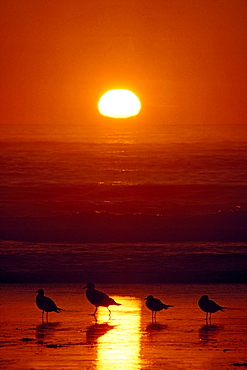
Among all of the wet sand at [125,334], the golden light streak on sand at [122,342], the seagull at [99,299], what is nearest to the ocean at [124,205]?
the wet sand at [125,334]

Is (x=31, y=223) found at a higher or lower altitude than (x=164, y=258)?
higher

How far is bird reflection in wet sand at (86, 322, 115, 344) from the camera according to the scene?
9547 mm

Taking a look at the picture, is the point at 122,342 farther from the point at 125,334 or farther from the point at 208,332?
the point at 208,332

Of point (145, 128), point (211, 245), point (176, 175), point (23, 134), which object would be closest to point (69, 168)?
point (176, 175)

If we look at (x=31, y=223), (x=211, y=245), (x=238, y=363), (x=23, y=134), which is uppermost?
(x=23, y=134)

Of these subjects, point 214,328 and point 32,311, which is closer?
point 214,328

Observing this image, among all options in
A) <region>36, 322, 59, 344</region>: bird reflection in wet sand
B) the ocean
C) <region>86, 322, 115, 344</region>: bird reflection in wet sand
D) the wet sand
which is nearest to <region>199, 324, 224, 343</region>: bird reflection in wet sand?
the wet sand

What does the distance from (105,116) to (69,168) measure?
48293mm

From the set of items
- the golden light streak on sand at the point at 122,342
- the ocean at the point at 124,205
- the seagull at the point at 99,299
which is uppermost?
the ocean at the point at 124,205

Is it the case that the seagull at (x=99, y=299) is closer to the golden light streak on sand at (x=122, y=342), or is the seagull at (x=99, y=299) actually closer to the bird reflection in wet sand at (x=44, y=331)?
the golden light streak on sand at (x=122, y=342)

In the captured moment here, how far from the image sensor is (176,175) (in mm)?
57000

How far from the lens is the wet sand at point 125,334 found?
27.2 feet

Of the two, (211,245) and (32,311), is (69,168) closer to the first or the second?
(211,245)

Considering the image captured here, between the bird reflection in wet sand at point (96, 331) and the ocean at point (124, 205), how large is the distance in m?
5.80
